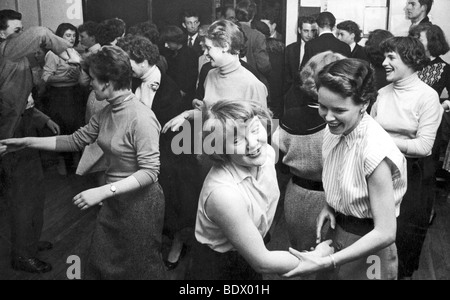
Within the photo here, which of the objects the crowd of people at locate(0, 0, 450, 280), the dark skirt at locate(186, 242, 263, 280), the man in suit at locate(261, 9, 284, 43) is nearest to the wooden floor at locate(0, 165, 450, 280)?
the crowd of people at locate(0, 0, 450, 280)

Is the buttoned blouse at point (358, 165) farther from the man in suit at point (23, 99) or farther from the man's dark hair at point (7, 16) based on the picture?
the man's dark hair at point (7, 16)

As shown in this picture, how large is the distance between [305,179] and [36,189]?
131 centimetres

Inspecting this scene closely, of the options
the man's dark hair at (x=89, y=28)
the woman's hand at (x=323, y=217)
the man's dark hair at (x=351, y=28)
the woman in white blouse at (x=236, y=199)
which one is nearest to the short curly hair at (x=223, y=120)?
the woman in white blouse at (x=236, y=199)

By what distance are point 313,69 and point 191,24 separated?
27.4 inches

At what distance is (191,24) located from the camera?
7.98ft

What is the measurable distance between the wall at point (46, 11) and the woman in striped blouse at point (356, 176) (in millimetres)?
1264

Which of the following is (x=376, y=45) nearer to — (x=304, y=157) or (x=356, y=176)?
(x=304, y=157)

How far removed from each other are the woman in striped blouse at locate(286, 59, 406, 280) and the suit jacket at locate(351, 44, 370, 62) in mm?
367

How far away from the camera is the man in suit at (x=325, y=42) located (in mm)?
2218

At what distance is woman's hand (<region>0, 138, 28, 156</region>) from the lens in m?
2.41

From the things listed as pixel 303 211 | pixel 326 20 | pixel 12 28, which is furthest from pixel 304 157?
pixel 12 28

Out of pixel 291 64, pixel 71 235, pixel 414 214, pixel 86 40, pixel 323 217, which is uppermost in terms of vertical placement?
pixel 86 40
